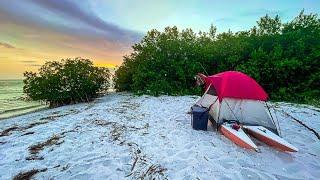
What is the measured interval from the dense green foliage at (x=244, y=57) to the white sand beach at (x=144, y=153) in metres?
9.65

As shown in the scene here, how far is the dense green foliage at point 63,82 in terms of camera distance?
17.7 m

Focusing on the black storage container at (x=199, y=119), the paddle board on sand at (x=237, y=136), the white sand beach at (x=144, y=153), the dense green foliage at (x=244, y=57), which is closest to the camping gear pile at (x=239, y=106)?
the black storage container at (x=199, y=119)

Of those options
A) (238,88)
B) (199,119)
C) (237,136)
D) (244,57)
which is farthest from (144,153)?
(244,57)

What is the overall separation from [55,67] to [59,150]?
41.8 feet

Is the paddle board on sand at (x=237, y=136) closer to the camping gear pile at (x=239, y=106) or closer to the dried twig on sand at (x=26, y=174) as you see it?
the camping gear pile at (x=239, y=106)

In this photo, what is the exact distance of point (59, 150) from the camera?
683cm

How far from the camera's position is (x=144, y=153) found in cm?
654

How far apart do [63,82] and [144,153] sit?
13.6 meters

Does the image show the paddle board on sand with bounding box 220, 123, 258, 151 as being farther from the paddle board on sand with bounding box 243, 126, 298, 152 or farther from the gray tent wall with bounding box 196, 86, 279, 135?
the gray tent wall with bounding box 196, 86, 279, 135

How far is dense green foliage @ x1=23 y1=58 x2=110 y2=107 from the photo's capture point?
58.0 ft

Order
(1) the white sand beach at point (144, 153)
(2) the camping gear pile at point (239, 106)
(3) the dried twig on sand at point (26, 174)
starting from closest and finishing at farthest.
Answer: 1. (3) the dried twig on sand at point (26, 174)
2. (1) the white sand beach at point (144, 153)
3. (2) the camping gear pile at point (239, 106)

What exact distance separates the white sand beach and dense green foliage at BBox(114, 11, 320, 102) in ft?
31.7

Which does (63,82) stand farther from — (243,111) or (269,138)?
(269,138)

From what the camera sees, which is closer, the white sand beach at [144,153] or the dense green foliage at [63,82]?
the white sand beach at [144,153]
